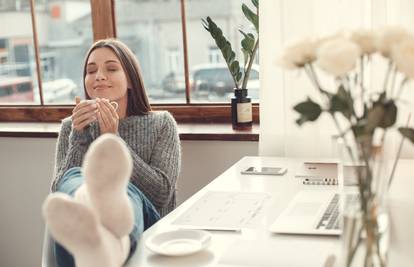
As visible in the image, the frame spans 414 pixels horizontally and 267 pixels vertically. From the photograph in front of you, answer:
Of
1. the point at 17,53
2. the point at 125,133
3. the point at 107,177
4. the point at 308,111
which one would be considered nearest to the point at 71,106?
the point at 17,53

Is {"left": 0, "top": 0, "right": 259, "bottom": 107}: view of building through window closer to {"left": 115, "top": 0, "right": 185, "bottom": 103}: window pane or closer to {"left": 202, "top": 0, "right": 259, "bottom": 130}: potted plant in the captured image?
{"left": 115, "top": 0, "right": 185, "bottom": 103}: window pane

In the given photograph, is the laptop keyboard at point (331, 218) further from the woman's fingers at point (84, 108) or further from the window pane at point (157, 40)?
the window pane at point (157, 40)

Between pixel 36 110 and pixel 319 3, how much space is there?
1.37 m

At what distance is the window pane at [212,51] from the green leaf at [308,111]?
1463 millimetres

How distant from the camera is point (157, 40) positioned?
2387mm

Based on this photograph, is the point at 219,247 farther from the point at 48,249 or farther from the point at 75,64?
the point at 75,64

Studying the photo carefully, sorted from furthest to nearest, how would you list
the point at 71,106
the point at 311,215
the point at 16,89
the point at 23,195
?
the point at 16,89 → the point at 71,106 → the point at 23,195 → the point at 311,215

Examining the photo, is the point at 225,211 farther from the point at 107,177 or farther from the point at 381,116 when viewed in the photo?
the point at 381,116

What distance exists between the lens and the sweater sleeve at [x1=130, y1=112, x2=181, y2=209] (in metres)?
1.72

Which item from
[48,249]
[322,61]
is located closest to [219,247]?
[322,61]

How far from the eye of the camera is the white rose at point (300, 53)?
30.3 inches

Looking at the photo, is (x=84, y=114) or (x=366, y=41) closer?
(x=366, y=41)

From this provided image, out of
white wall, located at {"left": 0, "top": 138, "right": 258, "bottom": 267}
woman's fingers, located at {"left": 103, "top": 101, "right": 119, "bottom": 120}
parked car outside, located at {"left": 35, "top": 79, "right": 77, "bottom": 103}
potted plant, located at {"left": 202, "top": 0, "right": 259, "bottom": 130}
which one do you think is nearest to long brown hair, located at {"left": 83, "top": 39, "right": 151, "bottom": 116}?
woman's fingers, located at {"left": 103, "top": 101, "right": 119, "bottom": 120}

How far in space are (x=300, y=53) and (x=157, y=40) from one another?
167cm
